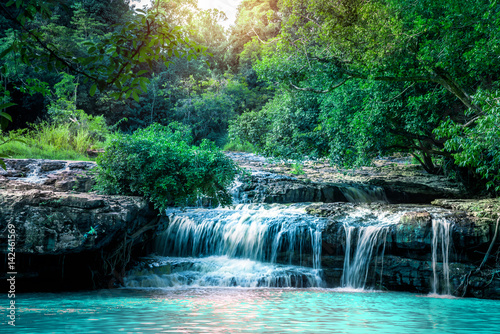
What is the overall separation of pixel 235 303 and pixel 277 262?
4.24 m

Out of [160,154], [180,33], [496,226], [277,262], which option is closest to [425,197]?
[496,226]

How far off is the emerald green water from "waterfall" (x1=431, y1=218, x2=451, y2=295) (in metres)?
0.92

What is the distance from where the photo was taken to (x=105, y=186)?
32.9ft

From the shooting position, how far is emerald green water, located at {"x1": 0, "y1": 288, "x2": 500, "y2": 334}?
5.06 metres

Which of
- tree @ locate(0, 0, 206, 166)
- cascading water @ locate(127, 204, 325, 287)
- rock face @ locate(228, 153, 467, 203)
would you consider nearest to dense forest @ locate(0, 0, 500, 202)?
tree @ locate(0, 0, 206, 166)

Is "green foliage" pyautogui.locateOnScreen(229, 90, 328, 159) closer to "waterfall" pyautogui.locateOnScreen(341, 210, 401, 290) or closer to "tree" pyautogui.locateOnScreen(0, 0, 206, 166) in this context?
"waterfall" pyautogui.locateOnScreen(341, 210, 401, 290)

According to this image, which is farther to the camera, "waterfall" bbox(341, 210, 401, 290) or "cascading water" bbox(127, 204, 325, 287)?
"waterfall" bbox(341, 210, 401, 290)

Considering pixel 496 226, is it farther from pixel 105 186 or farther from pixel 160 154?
pixel 105 186

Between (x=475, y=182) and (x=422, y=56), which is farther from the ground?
(x=422, y=56)

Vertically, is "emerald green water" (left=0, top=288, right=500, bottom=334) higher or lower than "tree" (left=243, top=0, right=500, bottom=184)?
lower

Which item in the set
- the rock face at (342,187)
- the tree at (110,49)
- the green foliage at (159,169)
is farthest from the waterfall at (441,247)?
the tree at (110,49)

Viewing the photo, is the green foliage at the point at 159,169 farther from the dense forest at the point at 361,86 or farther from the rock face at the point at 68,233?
the rock face at the point at 68,233

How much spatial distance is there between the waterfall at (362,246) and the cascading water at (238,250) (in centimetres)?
76

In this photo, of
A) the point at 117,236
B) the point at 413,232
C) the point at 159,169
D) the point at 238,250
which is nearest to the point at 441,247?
the point at 413,232
